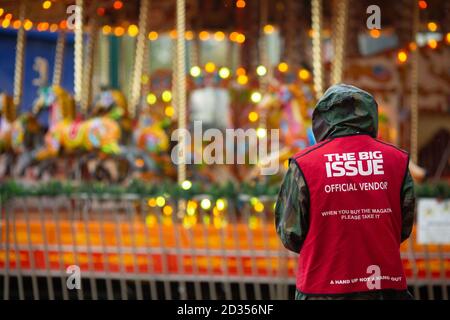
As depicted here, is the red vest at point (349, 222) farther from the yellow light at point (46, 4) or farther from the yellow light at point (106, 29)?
the yellow light at point (106, 29)

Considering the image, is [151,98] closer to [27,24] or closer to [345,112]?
[27,24]

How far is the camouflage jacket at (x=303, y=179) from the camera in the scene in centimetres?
422

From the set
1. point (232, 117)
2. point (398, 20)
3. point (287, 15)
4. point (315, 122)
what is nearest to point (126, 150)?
point (232, 117)

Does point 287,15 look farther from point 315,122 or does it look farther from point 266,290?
point 315,122

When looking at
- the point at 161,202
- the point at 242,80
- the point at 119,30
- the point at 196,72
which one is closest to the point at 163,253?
the point at 161,202

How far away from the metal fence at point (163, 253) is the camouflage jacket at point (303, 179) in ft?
13.7

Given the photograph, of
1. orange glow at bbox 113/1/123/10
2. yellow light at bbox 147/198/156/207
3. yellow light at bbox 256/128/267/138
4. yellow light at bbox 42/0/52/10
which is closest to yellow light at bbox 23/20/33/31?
yellow light at bbox 42/0/52/10

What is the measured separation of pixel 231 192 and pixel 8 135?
6.04 m

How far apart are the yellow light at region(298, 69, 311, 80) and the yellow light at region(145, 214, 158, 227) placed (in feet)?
15.3

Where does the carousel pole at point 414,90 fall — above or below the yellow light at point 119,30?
below

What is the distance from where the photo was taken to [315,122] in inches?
173

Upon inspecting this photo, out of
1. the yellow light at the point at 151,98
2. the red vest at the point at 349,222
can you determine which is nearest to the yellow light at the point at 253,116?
the yellow light at the point at 151,98

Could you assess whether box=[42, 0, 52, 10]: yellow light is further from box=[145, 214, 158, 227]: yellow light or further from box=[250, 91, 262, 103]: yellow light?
box=[145, 214, 158, 227]: yellow light
